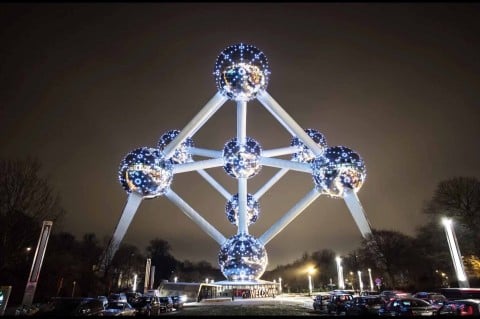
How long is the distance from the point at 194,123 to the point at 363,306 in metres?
13.5

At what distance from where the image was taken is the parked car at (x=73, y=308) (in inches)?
543

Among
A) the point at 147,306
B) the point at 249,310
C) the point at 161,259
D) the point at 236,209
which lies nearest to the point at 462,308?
the point at 249,310

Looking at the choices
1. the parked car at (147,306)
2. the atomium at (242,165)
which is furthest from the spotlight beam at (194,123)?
the parked car at (147,306)

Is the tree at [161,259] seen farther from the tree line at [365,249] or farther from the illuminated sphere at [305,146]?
the illuminated sphere at [305,146]

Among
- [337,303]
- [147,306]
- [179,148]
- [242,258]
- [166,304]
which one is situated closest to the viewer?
[337,303]

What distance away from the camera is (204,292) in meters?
39.5

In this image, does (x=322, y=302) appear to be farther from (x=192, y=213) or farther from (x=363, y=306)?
(x=192, y=213)

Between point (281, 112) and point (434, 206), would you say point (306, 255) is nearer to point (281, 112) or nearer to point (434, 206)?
point (434, 206)

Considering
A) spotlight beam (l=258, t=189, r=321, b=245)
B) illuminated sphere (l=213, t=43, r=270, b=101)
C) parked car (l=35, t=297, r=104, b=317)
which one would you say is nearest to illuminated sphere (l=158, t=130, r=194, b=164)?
illuminated sphere (l=213, t=43, r=270, b=101)

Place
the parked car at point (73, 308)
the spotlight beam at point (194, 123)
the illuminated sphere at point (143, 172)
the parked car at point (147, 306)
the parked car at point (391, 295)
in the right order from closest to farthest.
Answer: the parked car at point (73, 308)
the parked car at point (391, 295)
the parked car at point (147, 306)
the illuminated sphere at point (143, 172)
the spotlight beam at point (194, 123)

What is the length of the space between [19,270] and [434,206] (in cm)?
3552

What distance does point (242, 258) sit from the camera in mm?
21125

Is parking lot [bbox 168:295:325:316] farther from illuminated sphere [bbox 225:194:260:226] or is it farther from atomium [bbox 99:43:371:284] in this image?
illuminated sphere [bbox 225:194:260:226]

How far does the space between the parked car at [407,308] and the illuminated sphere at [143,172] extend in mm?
13446
